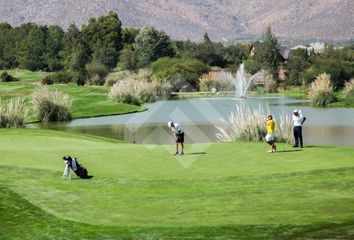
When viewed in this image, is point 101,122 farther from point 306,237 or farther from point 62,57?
point 62,57

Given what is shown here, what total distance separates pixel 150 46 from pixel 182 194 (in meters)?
121

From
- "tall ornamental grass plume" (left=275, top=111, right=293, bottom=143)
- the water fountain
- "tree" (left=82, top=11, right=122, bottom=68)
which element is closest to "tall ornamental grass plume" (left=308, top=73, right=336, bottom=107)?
the water fountain

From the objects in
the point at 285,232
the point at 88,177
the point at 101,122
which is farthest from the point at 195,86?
the point at 285,232

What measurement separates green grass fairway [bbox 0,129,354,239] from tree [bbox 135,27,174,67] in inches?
4290


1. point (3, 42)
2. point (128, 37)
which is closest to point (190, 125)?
point (128, 37)

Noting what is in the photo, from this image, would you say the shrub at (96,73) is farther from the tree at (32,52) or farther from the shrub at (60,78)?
the tree at (32,52)

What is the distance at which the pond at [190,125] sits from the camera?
4544 cm

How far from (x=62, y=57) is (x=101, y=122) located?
85.4 m

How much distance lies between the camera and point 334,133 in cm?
4828

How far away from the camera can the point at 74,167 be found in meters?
22.0

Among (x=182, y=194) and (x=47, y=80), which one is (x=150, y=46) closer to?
(x=47, y=80)

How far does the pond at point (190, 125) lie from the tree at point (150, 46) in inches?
2252

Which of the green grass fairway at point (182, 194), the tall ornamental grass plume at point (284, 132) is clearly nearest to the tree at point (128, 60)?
the tall ornamental grass plume at point (284, 132)

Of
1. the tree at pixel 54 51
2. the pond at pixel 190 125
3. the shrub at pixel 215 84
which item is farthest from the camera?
the tree at pixel 54 51
